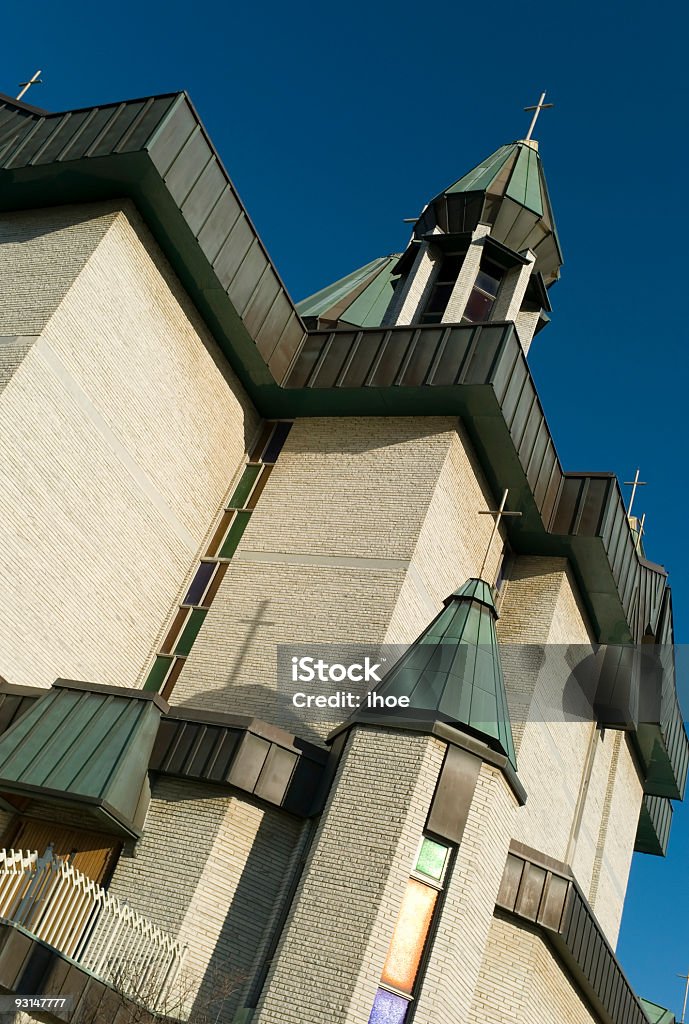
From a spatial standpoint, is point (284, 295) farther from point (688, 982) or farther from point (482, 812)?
point (688, 982)

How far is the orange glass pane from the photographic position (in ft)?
39.4

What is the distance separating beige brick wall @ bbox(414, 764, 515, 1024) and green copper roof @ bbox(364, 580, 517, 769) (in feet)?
2.30

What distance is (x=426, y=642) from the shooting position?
1499cm

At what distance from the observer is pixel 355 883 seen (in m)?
12.5

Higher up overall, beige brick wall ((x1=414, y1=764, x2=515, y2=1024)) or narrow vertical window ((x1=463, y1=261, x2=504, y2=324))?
narrow vertical window ((x1=463, y1=261, x2=504, y2=324))

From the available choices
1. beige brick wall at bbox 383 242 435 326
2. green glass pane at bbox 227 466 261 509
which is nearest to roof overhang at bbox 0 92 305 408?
green glass pane at bbox 227 466 261 509

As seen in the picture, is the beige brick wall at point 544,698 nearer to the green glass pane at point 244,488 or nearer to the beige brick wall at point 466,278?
the beige brick wall at point 466,278

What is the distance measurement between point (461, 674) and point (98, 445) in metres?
7.32

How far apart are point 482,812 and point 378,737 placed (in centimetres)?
166

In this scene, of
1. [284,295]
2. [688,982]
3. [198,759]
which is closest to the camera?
[198,759]

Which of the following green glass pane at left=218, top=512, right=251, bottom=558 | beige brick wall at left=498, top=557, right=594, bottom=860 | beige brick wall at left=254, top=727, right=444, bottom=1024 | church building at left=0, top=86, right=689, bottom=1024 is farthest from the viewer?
green glass pane at left=218, top=512, right=251, bottom=558

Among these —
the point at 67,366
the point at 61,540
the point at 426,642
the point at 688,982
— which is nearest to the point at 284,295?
the point at 67,366

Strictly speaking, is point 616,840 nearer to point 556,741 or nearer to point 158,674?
point 556,741
